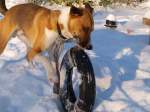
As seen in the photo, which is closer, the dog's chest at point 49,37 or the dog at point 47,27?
the dog at point 47,27

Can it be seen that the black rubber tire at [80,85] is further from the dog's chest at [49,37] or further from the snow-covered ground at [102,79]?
the dog's chest at [49,37]

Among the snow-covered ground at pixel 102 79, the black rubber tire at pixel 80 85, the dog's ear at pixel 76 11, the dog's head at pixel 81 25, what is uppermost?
the dog's ear at pixel 76 11

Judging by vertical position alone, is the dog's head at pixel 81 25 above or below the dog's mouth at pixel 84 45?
above

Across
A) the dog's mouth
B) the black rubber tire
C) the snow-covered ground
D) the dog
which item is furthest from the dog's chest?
the snow-covered ground

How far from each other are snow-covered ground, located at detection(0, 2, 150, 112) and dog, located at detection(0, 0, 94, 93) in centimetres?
37

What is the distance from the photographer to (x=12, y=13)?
18.3 ft

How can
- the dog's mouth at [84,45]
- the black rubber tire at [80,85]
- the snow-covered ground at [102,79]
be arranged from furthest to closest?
the snow-covered ground at [102,79]
the black rubber tire at [80,85]
the dog's mouth at [84,45]

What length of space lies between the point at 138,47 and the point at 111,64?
1.78m

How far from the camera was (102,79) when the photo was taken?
5992 millimetres

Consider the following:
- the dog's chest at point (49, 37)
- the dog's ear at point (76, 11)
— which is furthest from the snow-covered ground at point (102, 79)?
the dog's ear at point (76, 11)

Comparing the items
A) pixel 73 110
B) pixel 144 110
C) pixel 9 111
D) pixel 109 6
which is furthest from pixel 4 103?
pixel 109 6

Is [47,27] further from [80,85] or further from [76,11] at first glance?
[80,85]

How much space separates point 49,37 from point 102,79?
1.38 metres

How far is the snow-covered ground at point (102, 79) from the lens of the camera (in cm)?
491
